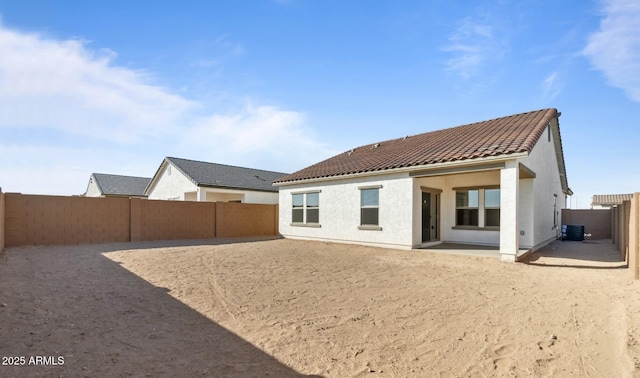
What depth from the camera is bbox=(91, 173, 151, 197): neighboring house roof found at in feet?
106

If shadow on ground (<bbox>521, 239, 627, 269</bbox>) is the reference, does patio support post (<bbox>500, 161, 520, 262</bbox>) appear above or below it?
above

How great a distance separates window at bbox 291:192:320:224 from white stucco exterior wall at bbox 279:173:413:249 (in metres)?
0.24

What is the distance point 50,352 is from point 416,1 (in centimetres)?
1148

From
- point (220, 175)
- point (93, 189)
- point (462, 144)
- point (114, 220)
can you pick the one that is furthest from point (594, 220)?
point (93, 189)

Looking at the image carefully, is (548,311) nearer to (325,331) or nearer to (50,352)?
(325,331)

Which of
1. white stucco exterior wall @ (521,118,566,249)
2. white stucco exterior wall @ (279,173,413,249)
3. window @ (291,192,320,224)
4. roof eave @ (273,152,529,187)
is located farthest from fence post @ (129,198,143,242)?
white stucco exterior wall @ (521,118,566,249)

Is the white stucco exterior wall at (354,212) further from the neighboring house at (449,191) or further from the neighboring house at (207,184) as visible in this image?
the neighboring house at (207,184)

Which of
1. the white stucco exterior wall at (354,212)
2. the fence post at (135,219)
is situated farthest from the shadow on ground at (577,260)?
the fence post at (135,219)

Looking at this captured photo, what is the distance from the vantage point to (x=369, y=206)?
14.6 meters

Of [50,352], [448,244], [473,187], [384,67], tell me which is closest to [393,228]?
[448,244]

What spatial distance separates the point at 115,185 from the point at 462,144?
110 ft

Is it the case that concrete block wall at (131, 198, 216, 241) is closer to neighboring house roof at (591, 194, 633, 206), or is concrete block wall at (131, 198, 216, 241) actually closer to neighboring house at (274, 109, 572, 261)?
neighboring house at (274, 109, 572, 261)

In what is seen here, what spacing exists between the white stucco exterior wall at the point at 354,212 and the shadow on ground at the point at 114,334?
925 cm

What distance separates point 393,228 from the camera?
13602 mm
